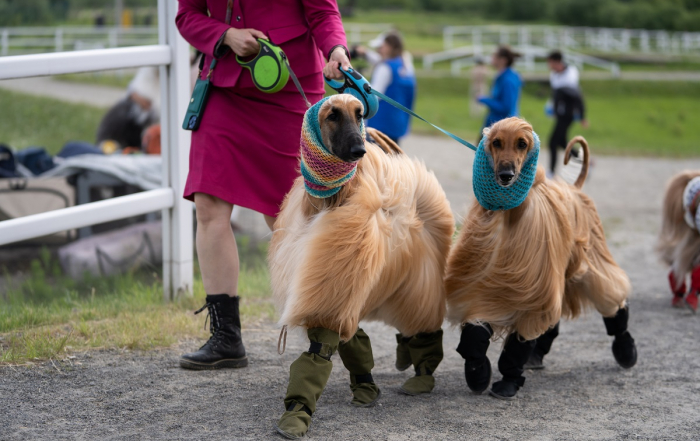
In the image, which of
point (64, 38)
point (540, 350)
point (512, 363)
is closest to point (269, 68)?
point (512, 363)

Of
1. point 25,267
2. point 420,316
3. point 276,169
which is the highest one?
point 276,169

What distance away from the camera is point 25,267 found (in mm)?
6574

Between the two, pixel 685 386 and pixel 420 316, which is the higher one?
pixel 420 316

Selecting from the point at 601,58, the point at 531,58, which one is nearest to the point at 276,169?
the point at 531,58

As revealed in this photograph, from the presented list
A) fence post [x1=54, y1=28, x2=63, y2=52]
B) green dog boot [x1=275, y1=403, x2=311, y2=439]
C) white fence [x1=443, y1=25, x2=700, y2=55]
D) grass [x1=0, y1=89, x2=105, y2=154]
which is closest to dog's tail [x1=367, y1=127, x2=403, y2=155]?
green dog boot [x1=275, y1=403, x2=311, y2=439]

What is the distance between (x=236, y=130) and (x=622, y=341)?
2.31 meters

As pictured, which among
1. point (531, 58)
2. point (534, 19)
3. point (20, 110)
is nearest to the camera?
point (20, 110)

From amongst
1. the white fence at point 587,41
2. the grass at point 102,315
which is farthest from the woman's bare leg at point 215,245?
the white fence at point 587,41

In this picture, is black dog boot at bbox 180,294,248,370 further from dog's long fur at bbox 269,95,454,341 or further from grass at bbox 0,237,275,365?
dog's long fur at bbox 269,95,454,341

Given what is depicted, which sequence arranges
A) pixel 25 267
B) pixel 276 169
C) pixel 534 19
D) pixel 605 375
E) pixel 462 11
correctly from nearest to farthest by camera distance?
pixel 276 169 < pixel 605 375 < pixel 25 267 < pixel 534 19 < pixel 462 11

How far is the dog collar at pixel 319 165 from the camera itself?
311cm

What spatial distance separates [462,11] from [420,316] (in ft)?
186

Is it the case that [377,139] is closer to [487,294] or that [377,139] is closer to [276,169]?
[276,169]

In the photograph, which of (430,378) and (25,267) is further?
(25,267)
